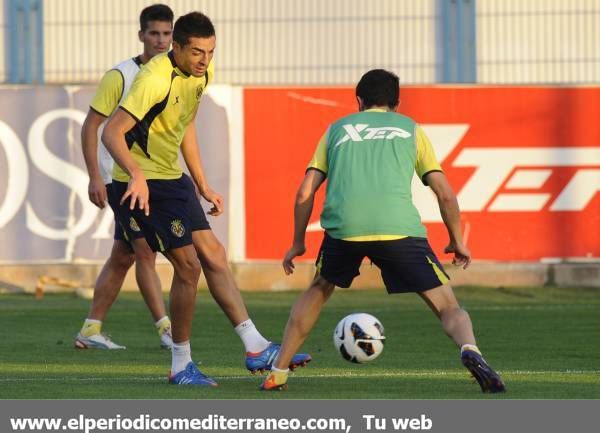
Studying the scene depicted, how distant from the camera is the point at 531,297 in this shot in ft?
59.4

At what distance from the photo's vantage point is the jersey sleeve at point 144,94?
945 centimetres

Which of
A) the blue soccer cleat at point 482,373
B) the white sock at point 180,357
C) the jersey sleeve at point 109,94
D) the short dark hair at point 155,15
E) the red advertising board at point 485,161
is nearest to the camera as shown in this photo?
the blue soccer cleat at point 482,373

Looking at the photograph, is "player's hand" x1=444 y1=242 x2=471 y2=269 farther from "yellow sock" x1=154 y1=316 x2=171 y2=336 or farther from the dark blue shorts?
"yellow sock" x1=154 y1=316 x2=171 y2=336

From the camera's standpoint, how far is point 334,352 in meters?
12.2

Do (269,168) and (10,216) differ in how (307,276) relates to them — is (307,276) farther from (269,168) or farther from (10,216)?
(10,216)

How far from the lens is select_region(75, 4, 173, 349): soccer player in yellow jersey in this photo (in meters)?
11.2

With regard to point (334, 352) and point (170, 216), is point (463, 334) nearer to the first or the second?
point (170, 216)

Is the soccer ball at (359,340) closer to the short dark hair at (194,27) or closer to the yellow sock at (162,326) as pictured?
the short dark hair at (194,27)

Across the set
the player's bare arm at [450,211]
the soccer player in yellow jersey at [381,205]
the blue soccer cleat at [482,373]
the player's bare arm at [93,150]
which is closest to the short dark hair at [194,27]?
the soccer player in yellow jersey at [381,205]

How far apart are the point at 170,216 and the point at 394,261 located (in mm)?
1482

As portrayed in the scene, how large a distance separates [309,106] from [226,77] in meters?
2.21

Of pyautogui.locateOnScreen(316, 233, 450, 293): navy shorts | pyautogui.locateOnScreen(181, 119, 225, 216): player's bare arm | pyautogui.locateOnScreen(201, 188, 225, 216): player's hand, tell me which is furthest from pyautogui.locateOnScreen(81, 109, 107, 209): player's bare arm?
pyautogui.locateOnScreen(316, 233, 450, 293): navy shorts

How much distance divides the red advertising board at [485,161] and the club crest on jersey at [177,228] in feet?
28.6

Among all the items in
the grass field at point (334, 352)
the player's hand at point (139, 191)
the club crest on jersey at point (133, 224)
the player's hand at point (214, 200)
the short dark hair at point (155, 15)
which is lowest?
the grass field at point (334, 352)
